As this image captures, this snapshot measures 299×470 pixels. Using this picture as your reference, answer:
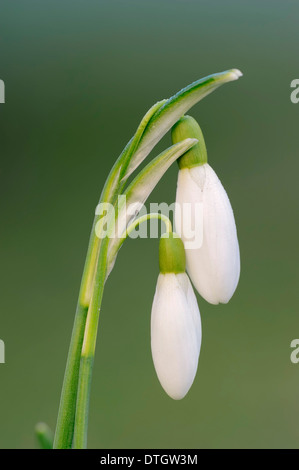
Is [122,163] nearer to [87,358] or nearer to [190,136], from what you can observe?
[190,136]

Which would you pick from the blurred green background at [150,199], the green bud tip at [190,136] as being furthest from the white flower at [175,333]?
the blurred green background at [150,199]

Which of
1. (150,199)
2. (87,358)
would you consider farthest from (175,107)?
(150,199)

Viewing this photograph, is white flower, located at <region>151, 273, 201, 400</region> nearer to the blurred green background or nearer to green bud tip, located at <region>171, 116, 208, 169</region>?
green bud tip, located at <region>171, 116, 208, 169</region>

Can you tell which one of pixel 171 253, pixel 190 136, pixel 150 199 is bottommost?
pixel 171 253

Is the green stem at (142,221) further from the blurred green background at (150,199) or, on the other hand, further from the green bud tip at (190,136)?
the blurred green background at (150,199)

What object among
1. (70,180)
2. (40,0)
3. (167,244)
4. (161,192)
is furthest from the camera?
(40,0)
